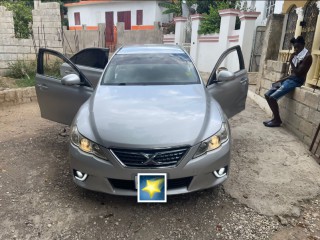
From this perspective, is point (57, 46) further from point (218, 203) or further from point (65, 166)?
point (218, 203)

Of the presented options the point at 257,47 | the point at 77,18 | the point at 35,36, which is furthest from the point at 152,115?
the point at 77,18

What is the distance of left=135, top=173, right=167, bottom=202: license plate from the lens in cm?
248

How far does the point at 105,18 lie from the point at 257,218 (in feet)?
85.7

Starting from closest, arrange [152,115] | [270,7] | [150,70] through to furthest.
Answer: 1. [152,115]
2. [150,70]
3. [270,7]

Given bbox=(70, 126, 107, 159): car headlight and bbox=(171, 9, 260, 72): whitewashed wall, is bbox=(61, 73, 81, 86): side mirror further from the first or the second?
bbox=(171, 9, 260, 72): whitewashed wall

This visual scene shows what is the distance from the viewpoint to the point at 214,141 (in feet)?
8.71

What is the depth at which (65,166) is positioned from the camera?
12.2 feet

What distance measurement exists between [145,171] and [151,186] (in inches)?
6.4

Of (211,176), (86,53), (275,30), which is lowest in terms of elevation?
(211,176)

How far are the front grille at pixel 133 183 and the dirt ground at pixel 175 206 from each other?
0.32 metres

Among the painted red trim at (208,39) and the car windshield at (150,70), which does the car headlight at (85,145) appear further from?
the painted red trim at (208,39)

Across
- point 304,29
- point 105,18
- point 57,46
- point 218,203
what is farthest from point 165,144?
point 105,18

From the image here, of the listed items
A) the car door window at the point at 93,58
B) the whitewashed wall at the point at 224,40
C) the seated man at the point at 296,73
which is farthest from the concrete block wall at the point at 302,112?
the whitewashed wall at the point at 224,40

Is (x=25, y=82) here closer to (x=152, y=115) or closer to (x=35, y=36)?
(x=35, y=36)
